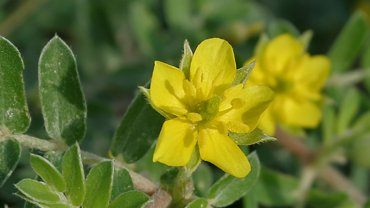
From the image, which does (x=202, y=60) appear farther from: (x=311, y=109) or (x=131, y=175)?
(x=311, y=109)

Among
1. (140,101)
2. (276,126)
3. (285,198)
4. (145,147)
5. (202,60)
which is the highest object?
(202,60)

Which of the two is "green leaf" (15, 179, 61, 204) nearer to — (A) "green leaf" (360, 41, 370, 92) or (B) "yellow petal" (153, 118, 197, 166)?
(B) "yellow petal" (153, 118, 197, 166)

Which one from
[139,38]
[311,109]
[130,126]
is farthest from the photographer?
[139,38]

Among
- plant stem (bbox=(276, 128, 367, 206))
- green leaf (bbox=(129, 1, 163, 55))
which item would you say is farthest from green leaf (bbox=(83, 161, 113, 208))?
green leaf (bbox=(129, 1, 163, 55))

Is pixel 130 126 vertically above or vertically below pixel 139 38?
above

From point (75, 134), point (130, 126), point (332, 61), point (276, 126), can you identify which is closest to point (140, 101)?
point (130, 126)

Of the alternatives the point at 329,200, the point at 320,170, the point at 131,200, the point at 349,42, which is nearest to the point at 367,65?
the point at 349,42

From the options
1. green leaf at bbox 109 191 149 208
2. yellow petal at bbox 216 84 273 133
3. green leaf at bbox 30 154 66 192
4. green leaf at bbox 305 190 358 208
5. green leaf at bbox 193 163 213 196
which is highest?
yellow petal at bbox 216 84 273 133
